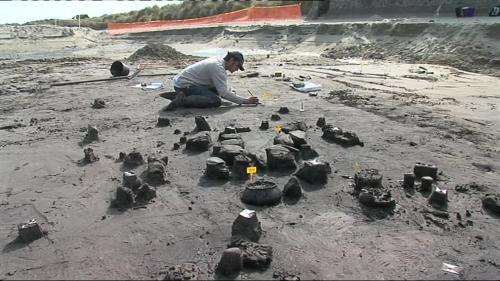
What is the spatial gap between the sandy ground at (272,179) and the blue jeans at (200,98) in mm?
221

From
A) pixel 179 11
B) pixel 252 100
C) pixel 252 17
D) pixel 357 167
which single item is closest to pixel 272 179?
pixel 357 167

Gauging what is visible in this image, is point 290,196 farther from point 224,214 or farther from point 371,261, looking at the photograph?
point 371,261

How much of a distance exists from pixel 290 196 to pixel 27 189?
291cm

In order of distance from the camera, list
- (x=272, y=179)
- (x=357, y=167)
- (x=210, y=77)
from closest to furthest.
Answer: (x=272, y=179) < (x=357, y=167) < (x=210, y=77)

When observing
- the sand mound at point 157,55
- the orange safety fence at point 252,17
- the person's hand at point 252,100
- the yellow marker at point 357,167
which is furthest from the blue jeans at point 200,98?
the orange safety fence at point 252,17

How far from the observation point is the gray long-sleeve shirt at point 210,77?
8.02 metres

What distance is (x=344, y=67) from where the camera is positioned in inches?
517

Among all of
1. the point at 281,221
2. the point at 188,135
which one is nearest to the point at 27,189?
the point at 188,135

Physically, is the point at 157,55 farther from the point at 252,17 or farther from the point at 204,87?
the point at 252,17

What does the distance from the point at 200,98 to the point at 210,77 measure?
41 cm

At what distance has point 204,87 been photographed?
8438 millimetres

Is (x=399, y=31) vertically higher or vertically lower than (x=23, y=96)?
higher

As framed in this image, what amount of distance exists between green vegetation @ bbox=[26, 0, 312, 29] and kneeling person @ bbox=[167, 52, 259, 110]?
18955mm

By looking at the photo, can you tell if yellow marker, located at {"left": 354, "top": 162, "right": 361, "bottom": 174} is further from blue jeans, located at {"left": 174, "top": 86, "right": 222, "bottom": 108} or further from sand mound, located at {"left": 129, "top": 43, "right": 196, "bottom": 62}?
sand mound, located at {"left": 129, "top": 43, "right": 196, "bottom": 62}
